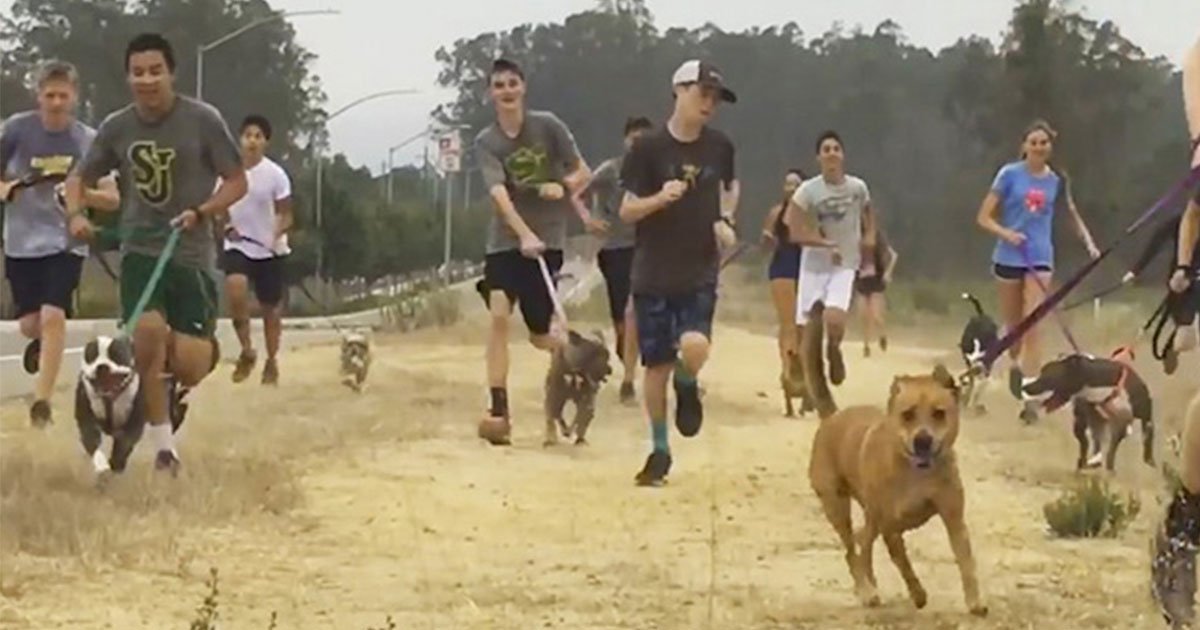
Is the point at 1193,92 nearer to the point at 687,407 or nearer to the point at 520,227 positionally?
the point at 687,407

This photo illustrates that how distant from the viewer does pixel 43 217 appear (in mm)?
11133

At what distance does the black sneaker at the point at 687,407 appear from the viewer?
1016 centimetres

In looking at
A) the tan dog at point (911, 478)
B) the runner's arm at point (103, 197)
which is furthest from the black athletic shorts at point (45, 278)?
the tan dog at point (911, 478)

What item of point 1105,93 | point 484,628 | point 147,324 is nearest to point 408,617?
point 484,628

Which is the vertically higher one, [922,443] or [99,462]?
[922,443]

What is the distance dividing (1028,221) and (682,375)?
3.61 m

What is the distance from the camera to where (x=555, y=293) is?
11.6 meters

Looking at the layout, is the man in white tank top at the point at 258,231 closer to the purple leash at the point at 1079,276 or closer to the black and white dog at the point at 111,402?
the black and white dog at the point at 111,402

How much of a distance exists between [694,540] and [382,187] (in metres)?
79.3

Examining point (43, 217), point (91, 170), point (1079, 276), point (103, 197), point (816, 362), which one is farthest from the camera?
point (816, 362)

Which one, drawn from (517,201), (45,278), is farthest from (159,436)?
(517,201)

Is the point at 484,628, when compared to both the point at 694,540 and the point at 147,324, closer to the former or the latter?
the point at 694,540

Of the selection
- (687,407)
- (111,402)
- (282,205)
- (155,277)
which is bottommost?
(687,407)

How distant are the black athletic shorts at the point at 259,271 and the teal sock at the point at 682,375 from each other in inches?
199
